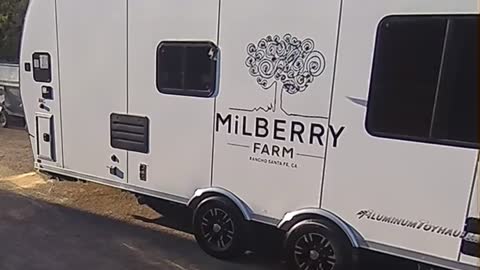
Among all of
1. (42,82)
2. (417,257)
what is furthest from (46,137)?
(417,257)

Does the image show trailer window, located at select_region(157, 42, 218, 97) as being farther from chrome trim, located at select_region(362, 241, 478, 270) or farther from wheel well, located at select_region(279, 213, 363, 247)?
chrome trim, located at select_region(362, 241, 478, 270)

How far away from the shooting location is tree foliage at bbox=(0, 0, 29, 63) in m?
17.2

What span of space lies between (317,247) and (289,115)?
3.54ft

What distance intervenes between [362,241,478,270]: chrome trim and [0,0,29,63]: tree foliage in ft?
54.3

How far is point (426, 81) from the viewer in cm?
334

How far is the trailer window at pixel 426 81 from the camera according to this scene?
10.4 ft

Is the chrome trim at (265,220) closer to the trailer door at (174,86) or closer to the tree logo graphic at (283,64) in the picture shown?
the trailer door at (174,86)

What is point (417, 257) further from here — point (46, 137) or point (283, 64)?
point (46, 137)

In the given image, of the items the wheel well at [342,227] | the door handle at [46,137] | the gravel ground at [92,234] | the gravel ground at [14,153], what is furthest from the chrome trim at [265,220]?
the gravel ground at [14,153]

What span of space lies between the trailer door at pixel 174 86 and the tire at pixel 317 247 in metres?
0.99

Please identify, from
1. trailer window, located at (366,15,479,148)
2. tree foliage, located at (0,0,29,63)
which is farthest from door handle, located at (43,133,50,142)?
tree foliage, located at (0,0,29,63)

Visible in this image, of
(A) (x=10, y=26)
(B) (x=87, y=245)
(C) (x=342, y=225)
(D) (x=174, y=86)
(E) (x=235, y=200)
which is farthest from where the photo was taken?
(A) (x=10, y=26)

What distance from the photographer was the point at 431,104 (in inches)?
131

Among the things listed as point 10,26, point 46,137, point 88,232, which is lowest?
point 88,232
